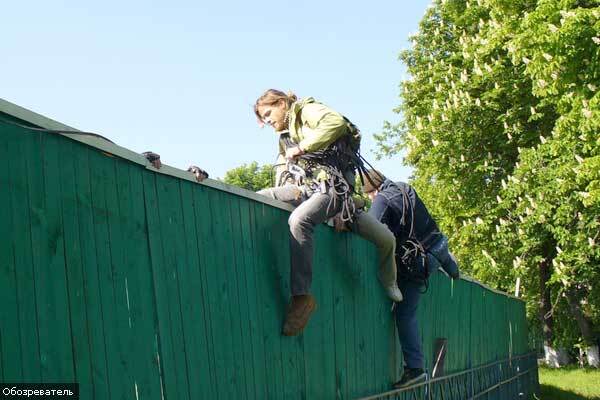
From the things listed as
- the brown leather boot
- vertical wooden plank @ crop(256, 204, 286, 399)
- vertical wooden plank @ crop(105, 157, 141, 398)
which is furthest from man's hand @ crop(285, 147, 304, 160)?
vertical wooden plank @ crop(105, 157, 141, 398)

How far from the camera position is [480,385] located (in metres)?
12.0

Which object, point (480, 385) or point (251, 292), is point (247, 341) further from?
point (480, 385)

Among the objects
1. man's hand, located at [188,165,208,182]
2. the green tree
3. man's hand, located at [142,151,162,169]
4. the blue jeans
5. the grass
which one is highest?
the green tree

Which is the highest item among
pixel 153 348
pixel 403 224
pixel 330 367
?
pixel 403 224

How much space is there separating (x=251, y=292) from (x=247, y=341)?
284 mm

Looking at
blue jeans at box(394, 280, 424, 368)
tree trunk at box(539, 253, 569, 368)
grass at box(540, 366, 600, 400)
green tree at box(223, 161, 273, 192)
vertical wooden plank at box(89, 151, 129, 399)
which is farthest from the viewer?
green tree at box(223, 161, 273, 192)

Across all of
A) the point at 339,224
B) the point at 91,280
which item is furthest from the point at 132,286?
the point at 339,224

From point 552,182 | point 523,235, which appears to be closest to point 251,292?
point 552,182

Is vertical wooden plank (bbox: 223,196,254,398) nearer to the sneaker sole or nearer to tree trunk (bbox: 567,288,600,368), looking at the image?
the sneaker sole

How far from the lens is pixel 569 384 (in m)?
20.3

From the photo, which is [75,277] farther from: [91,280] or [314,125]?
[314,125]

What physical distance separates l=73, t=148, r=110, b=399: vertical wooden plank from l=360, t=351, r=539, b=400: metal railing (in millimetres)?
3517

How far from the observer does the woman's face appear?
5.87 m

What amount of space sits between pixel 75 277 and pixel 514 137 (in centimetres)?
2167
